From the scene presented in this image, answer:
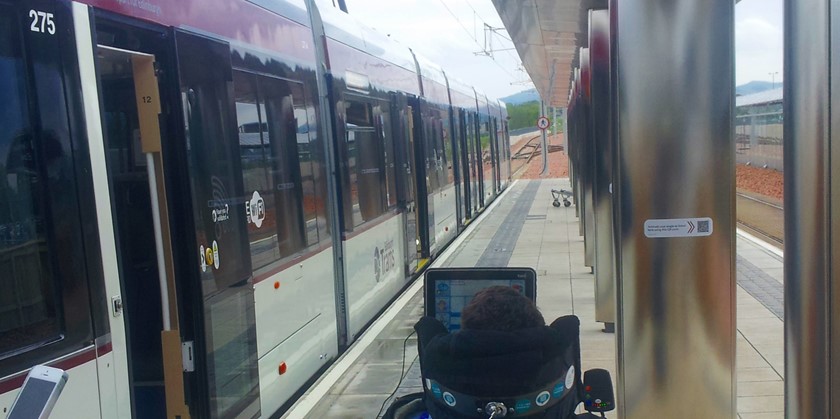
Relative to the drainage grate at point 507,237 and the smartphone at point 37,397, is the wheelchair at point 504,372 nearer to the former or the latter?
the smartphone at point 37,397

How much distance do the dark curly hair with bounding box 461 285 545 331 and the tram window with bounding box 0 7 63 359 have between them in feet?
5.38

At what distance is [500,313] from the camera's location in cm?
320

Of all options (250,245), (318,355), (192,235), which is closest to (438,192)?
(318,355)

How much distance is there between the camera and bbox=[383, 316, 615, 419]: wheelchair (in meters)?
3.09

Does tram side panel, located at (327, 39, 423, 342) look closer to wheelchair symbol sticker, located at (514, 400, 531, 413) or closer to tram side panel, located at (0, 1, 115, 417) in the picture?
tram side panel, located at (0, 1, 115, 417)

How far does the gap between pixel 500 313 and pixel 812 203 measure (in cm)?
114

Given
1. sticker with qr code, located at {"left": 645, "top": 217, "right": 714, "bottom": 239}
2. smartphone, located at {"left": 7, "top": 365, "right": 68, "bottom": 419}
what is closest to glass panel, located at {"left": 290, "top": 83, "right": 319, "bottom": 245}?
sticker with qr code, located at {"left": 645, "top": 217, "right": 714, "bottom": 239}

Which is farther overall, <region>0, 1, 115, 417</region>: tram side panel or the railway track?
the railway track

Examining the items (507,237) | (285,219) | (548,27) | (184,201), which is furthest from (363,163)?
(507,237)

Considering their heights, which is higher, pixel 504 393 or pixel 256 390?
pixel 504 393

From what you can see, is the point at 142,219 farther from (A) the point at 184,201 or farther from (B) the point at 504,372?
(B) the point at 504,372

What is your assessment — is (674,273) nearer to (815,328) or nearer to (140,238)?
(815,328)

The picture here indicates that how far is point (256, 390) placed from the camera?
18.6 ft

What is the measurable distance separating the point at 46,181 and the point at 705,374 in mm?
3668
